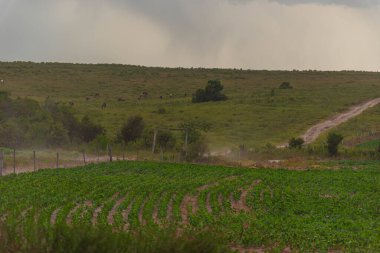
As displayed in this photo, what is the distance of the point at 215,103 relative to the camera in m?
82.8

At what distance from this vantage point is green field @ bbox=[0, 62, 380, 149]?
67450 millimetres

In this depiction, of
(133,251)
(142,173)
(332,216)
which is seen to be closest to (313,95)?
(142,173)

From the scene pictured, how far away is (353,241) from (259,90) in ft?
268

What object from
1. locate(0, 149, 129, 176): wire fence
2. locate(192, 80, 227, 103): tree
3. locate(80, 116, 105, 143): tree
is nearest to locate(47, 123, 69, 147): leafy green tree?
locate(80, 116, 105, 143): tree

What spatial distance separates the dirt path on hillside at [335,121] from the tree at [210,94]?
1826cm

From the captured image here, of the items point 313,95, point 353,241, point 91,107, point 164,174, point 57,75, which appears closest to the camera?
point 353,241

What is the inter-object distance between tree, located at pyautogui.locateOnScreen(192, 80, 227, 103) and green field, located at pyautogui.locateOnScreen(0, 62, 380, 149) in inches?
66.4

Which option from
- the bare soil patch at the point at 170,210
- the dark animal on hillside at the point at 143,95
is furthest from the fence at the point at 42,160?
the dark animal on hillside at the point at 143,95

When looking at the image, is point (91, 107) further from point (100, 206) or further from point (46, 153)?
point (100, 206)

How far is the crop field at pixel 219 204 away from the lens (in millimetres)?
16844

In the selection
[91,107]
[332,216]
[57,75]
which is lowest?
[332,216]

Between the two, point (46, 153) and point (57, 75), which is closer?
point (46, 153)

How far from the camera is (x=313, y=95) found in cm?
9031

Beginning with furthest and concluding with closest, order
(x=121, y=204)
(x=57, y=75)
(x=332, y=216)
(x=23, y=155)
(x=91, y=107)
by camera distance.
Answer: (x=57, y=75)
(x=91, y=107)
(x=23, y=155)
(x=121, y=204)
(x=332, y=216)
